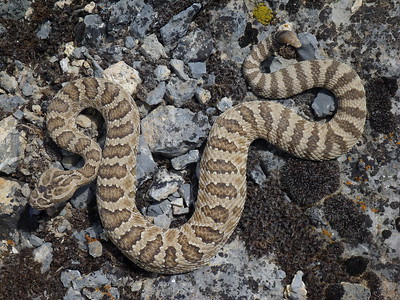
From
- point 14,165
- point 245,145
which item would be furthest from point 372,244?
point 14,165

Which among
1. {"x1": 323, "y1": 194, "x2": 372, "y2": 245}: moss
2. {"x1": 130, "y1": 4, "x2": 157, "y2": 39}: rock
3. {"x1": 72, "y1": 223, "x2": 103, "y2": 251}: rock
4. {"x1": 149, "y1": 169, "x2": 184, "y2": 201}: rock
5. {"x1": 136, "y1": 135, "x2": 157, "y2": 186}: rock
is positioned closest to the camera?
{"x1": 323, "y1": 194, "x2": 372, "y2": 245}: moss

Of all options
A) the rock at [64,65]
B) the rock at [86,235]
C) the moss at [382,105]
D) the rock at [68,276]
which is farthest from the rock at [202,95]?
the rock at [68,276]

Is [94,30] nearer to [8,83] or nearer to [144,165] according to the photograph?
[8,83]

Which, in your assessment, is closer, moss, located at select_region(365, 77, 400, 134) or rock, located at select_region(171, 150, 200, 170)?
moss, located at select_region(365, 77, 400, 134)

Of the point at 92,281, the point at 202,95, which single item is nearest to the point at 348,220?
the point at 202,95

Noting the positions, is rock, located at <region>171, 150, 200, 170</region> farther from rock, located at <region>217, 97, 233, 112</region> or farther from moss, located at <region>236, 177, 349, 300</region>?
moss, located at <region>236, 177, 349, 300</region>

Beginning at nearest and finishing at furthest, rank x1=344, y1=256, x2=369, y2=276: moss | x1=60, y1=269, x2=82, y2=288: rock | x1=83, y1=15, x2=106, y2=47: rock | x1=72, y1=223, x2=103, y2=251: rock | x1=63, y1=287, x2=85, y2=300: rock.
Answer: x1=344, y1=256, x2=369, y2=276: moss
x1=63, y1=287, x2=85, y2=300: rock
x1=60, y1=269, x2=82, y2=288: rock
x1=72, y1=223, x2=103, y2=251: rock
x1=83, y1=15, x2=106, y2=47: rock

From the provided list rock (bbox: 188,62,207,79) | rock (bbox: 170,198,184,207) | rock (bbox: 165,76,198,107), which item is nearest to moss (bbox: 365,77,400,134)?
rock (bbox: 188,62,207,79)

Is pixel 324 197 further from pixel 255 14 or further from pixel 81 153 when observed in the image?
pixel 81 153
